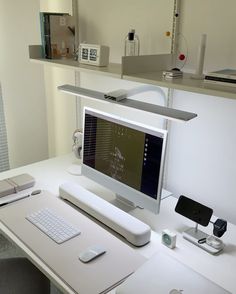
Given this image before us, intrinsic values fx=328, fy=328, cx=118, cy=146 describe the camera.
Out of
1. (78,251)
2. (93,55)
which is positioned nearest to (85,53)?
(93,55)

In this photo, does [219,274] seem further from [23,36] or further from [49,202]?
[23,36]

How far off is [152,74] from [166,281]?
2.71 feet

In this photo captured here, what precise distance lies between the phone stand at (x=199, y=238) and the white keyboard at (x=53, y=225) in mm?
472

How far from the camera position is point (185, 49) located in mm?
1529

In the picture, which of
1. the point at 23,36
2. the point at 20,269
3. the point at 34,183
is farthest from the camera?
the point at 23,36

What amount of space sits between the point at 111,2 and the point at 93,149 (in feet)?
2.69

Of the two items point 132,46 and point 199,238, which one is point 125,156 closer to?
Result: point 199,238

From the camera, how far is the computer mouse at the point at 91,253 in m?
1.21

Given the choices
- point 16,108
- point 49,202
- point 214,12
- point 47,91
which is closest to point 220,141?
point 214,12

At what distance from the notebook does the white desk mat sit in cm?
5

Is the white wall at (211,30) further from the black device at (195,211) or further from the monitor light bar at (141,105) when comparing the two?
the black device at (195,211)

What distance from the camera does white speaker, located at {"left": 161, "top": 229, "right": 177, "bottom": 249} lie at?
4.35 ft

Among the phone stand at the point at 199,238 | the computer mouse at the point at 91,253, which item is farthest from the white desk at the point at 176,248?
the computer mouse at the point at 91,253

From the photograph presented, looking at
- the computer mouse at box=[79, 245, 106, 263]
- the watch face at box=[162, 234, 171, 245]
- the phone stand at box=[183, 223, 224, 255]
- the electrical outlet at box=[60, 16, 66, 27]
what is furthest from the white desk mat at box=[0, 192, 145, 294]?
the electrical outlet at box=[60, 16, 66, 27]
